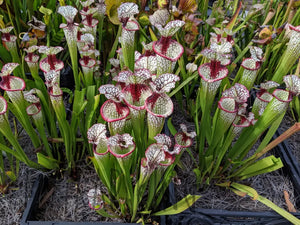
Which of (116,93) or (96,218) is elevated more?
(116,93)

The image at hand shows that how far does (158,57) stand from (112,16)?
732 millimetres

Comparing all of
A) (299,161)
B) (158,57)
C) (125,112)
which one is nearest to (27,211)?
(125,112)

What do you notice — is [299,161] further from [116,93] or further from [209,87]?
[116,93]

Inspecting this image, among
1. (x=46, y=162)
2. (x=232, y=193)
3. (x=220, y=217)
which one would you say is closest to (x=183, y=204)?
(x=220, y=217)

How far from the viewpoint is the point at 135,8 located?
73cm

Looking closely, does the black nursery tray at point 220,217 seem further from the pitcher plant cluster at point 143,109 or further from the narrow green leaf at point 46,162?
the narrow green leaf at point 46,162

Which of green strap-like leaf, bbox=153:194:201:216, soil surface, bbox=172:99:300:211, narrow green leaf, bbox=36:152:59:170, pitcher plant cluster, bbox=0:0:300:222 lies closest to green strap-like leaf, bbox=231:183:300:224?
pitcher plant cluster, bbox=0:0:300:222

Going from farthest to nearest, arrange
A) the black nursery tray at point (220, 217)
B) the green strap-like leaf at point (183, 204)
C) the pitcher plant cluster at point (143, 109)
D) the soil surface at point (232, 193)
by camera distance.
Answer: the soil surface at point (232, 193) < the black nursery tray at point (220, 217) < the green strap-like leaf at point (183, 204) < the pitcher plant cluster at point (143, 109)

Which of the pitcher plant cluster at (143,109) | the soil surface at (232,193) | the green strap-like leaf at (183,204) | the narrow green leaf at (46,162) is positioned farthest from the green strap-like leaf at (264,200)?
the narrow green leaf at (46,162)

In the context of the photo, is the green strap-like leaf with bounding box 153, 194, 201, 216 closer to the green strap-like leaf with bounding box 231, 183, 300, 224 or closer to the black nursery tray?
the black nursery tray

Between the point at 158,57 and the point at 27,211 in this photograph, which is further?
the point at 27,211

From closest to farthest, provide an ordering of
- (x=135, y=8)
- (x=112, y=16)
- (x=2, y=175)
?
(x=135, y=8)
(x=2, y=175)
(x=112, y=16)

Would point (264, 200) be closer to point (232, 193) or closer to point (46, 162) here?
point (232, 193)

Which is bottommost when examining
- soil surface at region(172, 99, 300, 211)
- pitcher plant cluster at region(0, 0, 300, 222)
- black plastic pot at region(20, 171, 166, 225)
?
soil surface at region(172, 99, 300, 211)
